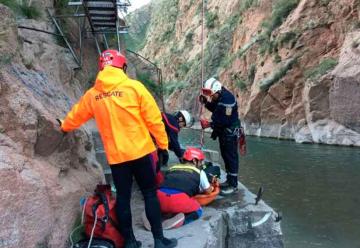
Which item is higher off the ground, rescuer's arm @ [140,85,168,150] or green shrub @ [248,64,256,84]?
rescuer's arm @ [140,85,168,150]

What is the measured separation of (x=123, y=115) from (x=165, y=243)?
1.36 m

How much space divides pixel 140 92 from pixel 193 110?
4810 centimetres

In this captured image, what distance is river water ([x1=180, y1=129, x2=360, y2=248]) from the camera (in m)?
9.96

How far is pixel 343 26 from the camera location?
2762 cm

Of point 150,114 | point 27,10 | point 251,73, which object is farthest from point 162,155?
point 251,73

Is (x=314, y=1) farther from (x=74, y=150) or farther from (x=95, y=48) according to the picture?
(x=74, y=150)

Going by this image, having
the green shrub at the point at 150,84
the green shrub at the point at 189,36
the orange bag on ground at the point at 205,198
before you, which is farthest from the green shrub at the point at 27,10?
the green shrub at the point at 189,36

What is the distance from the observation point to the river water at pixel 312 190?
32.7 ft

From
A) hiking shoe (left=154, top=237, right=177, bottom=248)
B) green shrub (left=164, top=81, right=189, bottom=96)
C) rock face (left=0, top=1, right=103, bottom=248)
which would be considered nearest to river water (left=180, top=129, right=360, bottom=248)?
hiking shoe (left=154, top=237, right=177, bottom=248)

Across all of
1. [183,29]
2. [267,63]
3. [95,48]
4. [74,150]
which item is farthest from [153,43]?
[74,150]

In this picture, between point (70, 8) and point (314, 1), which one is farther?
point (314, 1)

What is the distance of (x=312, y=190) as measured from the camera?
45.4ft

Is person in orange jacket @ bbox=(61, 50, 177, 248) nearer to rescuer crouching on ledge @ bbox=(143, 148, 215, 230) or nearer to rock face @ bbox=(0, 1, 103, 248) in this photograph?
rock face @ bbox=(0, 1, 103, 248)

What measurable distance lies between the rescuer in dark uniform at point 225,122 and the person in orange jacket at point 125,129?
233 cm
